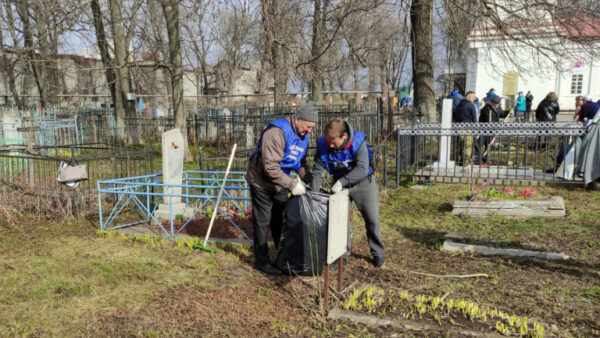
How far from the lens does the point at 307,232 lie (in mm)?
4191

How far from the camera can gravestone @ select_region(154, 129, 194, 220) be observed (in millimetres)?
6555

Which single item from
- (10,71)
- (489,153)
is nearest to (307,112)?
(489,153)

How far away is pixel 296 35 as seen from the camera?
1184cm

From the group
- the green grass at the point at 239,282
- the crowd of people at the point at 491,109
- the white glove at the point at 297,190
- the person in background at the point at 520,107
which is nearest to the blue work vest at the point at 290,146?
the white glove at the point at 297,190

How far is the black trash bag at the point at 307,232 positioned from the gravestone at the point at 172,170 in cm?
279

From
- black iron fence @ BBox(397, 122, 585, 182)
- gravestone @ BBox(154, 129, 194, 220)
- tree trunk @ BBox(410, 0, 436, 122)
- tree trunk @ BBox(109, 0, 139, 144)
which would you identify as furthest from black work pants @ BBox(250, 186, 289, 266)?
tree trunk @ BBox(109, 0, 139, 144)

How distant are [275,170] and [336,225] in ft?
3.18

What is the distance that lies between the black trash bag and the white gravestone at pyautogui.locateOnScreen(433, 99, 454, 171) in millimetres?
5442

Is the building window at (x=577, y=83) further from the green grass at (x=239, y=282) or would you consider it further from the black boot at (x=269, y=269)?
the black boot at (x=269, y=269)

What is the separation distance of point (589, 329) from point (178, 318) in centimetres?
310

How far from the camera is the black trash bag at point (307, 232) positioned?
4148 mm

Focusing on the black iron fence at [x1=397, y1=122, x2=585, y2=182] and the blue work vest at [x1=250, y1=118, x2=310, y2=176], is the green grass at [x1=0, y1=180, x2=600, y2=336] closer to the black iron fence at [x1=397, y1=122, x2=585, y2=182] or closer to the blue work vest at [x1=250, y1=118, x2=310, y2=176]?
the blue work vest at [x1=250, y1=118, x2=310, y2=176]

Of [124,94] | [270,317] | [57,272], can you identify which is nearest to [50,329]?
[57,272]

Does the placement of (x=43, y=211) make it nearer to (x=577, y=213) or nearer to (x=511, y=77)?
(x=577, y=213)
